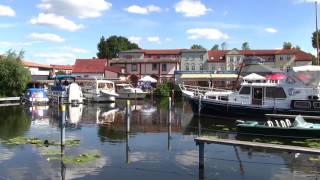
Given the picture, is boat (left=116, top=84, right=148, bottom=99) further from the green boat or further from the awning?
the green boat

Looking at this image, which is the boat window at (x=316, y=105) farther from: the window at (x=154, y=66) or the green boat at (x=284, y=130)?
the window at (x=154, y=66)

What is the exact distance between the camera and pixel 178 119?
39281mm

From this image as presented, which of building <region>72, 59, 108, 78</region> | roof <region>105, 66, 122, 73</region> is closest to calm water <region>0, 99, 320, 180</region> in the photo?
roof <region>105, 66, 122, 73</region>

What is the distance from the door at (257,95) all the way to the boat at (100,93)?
93.9ft

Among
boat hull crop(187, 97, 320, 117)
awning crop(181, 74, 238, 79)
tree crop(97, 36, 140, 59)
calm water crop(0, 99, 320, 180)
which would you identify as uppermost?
tree crop(97, 36, 140, 59)

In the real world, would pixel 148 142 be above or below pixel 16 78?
below

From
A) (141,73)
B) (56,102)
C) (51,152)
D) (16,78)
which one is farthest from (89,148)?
(141,73)

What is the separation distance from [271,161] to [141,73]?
3187 inches

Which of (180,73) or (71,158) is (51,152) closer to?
Result: (71,158)

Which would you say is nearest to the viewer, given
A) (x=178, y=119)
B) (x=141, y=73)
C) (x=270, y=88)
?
(x=270, y=88)

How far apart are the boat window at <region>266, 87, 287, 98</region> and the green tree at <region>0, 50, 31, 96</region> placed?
4196 cm

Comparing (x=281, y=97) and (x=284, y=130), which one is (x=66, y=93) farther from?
(x=284, y=130)

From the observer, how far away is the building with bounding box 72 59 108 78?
104519 mm

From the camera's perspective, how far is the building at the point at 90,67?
10452 centimetres
